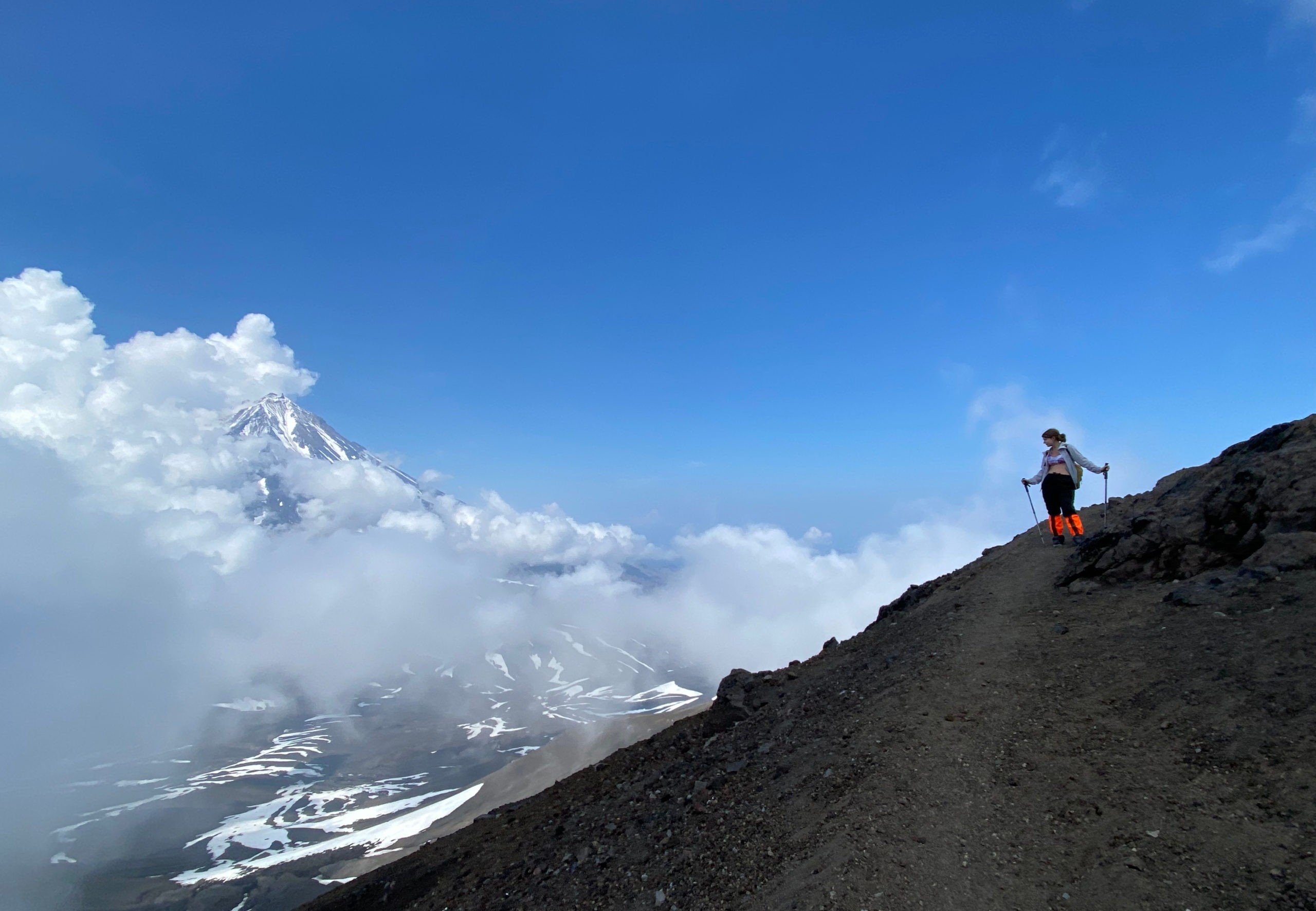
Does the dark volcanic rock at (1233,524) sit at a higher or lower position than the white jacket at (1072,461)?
lower

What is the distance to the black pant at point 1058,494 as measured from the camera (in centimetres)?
A: 1530

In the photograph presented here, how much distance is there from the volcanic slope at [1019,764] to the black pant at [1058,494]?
1573mm

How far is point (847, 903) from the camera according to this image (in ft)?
21.0

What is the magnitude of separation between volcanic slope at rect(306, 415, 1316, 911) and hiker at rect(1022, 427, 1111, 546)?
1.55 metres

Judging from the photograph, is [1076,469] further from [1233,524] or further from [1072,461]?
[1233,524]

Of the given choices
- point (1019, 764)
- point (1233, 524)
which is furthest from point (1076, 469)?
point (1019, 764)

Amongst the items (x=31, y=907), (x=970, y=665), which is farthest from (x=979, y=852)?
(x=31, y=907)

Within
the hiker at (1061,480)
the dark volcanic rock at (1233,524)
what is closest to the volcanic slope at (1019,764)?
the dark volcanic rock at (1233,524)

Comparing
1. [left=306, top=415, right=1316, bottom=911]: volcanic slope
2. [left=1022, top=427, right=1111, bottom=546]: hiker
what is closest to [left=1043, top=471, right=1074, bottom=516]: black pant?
[left=1022, top=427, right=1111, bottom=546]: hiker

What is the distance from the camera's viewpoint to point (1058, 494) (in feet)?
51.6

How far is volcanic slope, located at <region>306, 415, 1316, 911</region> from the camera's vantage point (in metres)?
6.12

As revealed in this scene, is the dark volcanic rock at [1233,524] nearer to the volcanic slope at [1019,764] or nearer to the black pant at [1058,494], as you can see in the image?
the volcanic slope at [1019,764]

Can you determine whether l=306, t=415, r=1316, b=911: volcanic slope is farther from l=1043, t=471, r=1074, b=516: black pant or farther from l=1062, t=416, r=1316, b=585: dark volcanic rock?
l=1043, t=471, r=1074, b=516: black pant

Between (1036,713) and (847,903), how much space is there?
15.0 feet
